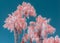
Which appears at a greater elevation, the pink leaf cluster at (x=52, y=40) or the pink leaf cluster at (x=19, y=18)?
the pink leaf cluster at (x=19, y=18)

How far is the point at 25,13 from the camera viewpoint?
32.5 meters

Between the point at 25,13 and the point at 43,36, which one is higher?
the point at 25,13

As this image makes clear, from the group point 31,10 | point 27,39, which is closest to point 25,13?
point 31,10

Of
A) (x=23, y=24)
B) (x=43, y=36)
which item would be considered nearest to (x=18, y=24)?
(x=23, y=24)

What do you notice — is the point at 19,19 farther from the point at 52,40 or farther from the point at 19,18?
the point at 52,40

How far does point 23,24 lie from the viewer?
3225 centimetres

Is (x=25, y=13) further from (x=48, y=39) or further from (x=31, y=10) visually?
(x=48, y=39)

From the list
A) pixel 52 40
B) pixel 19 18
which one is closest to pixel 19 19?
pixel 19 18

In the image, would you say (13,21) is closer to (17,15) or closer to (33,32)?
(17,15)

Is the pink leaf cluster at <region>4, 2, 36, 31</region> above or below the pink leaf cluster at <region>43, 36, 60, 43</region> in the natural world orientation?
above

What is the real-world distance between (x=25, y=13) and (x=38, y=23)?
77.7 inches

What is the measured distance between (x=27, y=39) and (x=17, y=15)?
277cm

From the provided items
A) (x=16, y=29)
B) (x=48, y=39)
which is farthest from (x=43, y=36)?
(x=16, y=29)

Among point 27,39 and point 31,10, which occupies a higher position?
point 31,10
